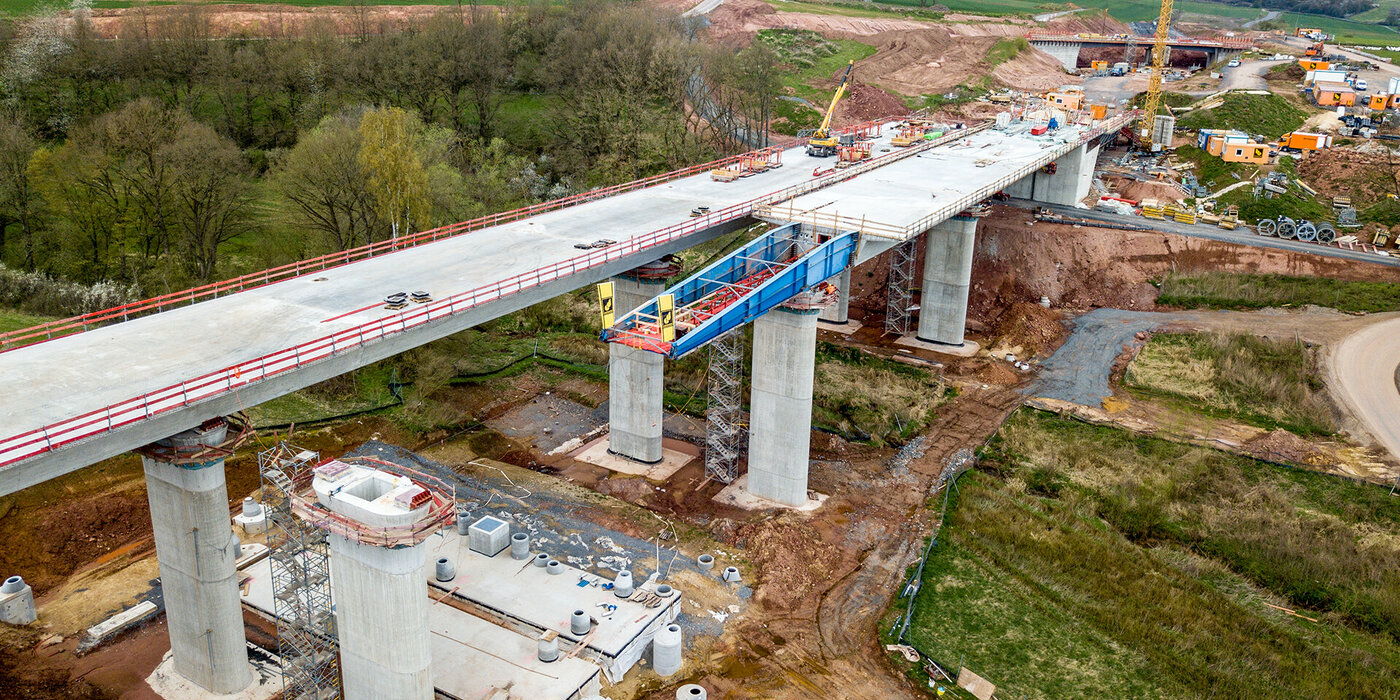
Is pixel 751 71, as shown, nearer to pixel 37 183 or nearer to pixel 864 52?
pixel 864 52

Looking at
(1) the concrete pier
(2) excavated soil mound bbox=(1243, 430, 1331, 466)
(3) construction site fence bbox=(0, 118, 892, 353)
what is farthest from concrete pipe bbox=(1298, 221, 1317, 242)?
(1) the concrete pier

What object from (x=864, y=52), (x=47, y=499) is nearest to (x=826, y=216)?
(x=47, y=499)

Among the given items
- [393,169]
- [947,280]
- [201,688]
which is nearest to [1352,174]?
[947,280]

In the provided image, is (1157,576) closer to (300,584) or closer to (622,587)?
(622,587)

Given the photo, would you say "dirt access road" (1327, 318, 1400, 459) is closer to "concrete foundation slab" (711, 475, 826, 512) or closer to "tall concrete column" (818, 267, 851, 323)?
"tall concrete column" (818, 267, 851, 323)

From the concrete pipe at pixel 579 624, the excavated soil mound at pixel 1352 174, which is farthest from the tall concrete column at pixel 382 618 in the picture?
the excavated soil mound at pixel 1352 174
